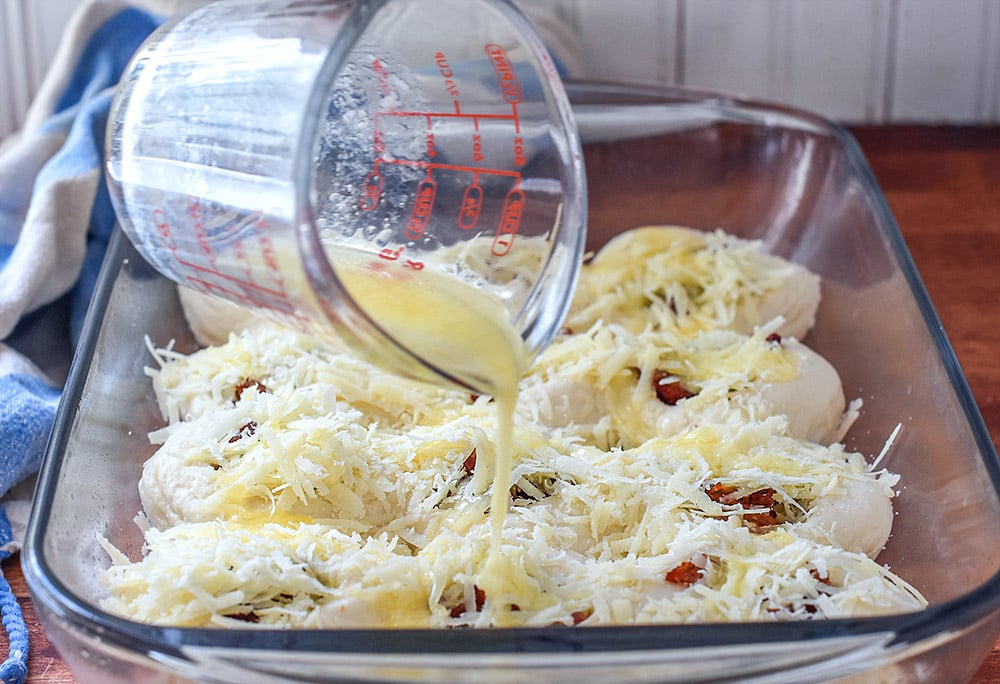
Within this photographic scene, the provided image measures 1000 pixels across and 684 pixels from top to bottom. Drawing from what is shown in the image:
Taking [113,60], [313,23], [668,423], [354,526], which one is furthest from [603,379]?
[113,60]

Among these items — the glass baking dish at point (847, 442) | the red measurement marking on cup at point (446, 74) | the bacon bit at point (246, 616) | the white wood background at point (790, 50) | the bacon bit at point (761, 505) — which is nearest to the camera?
the glass baking dish at point (847, 442)

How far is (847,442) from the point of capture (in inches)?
65.1

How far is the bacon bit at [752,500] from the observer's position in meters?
1.36

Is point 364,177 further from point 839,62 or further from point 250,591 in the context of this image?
point 839,62

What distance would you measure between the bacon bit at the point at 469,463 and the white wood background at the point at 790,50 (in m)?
1.31

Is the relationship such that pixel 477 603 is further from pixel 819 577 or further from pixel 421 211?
pixel 421 211

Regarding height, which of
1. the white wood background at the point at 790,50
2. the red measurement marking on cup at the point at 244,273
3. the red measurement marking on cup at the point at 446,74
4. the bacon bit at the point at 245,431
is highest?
the red measurement marking on cup at the point at 446,74

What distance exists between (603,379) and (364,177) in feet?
1.45

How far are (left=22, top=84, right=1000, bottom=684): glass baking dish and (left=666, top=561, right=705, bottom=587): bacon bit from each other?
0.67 feet

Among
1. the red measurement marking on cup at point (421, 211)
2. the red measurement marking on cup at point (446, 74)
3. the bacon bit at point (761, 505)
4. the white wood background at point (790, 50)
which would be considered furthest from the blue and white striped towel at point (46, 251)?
the bacon bit at point (761, 505)

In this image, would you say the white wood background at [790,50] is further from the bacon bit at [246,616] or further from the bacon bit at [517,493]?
the bacon bit at [246,616]

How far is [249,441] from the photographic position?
4.65ft

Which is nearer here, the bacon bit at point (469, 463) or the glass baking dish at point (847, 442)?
the glass baking dish at point (847, 442)

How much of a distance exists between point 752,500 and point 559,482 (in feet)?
0.72
